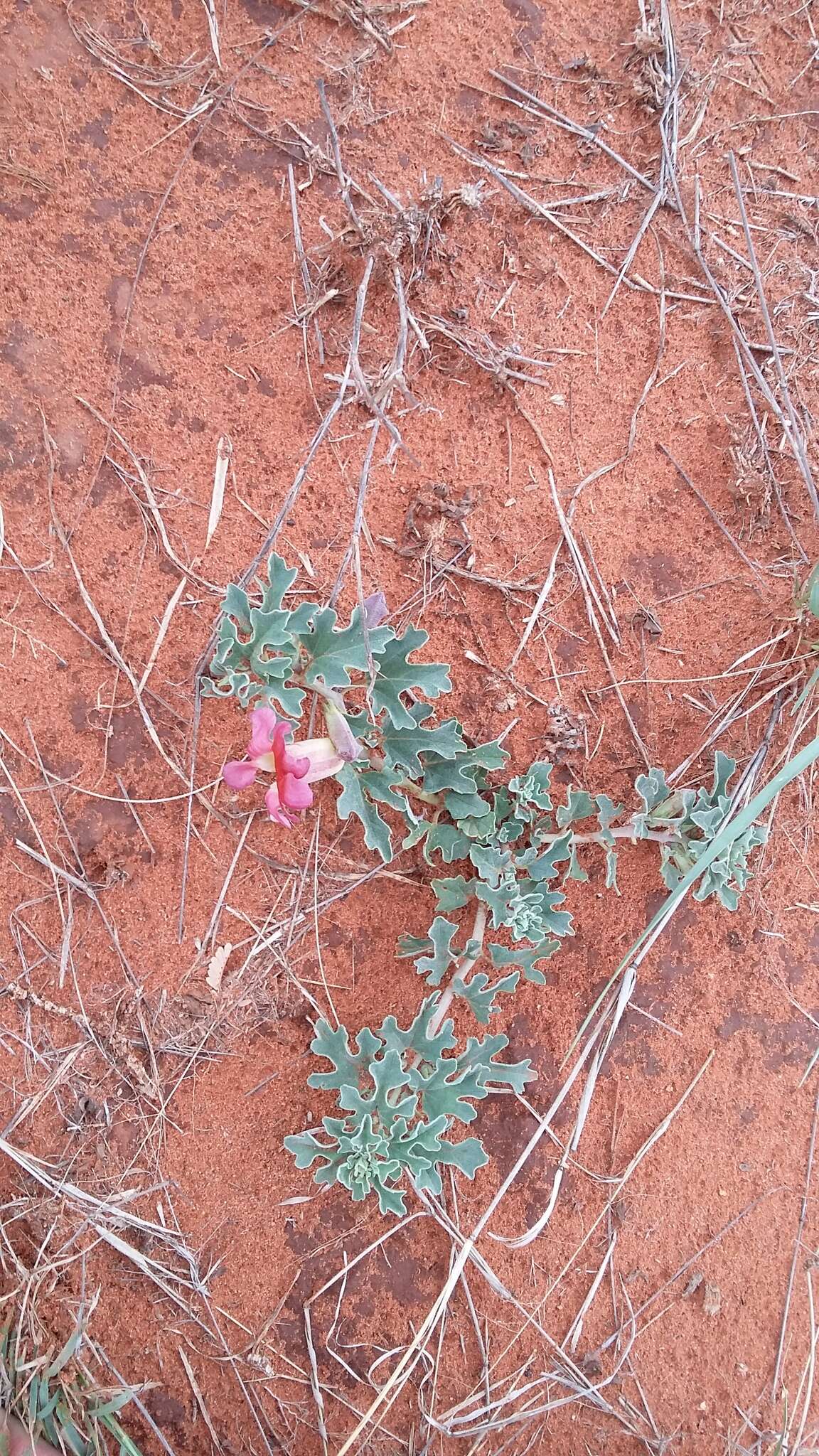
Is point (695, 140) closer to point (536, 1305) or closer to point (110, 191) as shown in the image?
point (110, 191)

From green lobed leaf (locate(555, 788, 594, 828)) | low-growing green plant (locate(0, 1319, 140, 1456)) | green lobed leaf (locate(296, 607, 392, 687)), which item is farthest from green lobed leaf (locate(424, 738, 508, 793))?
low-growing green plant (locate(0, 1319, 140, 1456))

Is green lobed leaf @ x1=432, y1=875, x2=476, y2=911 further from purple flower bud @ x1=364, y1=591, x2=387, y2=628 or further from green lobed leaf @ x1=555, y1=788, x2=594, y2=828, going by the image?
purple flower bud @ x1=364, y1=591, x2=387, y2=628

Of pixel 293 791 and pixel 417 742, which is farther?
pixel 417 742

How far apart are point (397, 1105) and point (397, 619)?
1321 millimetres

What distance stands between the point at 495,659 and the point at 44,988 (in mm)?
1584

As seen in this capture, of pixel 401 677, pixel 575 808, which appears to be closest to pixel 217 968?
pixel 401 677

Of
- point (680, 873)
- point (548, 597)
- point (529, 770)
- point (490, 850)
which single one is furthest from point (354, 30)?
point (680, 873)

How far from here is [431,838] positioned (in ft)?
7.76

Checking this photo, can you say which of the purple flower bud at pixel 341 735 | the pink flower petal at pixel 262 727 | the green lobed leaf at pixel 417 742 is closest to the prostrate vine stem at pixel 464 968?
the green lobed leaf at pixel 417 742

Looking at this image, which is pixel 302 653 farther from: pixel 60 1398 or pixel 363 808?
pixel 60 1398

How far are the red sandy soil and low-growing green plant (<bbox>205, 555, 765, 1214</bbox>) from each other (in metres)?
0.13

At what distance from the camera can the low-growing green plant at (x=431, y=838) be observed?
2176mm

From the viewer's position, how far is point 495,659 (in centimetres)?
253

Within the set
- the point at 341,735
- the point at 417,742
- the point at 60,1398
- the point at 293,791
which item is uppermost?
the point at 293,791
